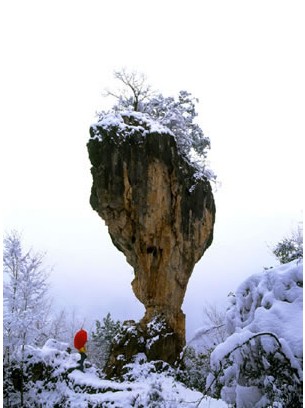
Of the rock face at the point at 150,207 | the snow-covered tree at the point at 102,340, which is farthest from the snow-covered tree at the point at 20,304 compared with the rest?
the snow-covered tree at the point at 102,340

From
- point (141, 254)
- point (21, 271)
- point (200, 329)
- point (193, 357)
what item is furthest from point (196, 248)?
point (200, 329)

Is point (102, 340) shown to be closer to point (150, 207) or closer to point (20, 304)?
point (150, 207)

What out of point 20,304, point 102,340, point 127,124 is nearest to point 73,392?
point 20,304

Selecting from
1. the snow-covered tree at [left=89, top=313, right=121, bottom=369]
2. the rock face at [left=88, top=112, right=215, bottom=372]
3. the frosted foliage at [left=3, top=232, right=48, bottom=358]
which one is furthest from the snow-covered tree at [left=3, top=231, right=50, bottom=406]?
the snow-covered tree at [left=89, top=313, right=121, bottom=369]

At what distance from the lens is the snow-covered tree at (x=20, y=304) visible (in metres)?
8.29

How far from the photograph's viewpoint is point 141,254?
16.5 m

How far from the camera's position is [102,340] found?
3059 cm

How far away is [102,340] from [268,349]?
30.8m

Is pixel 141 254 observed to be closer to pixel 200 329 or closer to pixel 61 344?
pixel 61 344

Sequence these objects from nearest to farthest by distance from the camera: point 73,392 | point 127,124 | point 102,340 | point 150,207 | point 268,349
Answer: point 268,349 < point 73,392 < point 150,207 < point 127,124 < point 102,340

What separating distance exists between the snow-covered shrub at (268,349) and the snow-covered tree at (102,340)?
91.0 feet

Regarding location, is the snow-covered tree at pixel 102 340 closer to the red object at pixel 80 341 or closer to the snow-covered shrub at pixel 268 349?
the red object at pixel 80 341

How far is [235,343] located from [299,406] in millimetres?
587

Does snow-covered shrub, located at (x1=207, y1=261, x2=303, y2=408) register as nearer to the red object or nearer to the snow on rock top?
the red object
